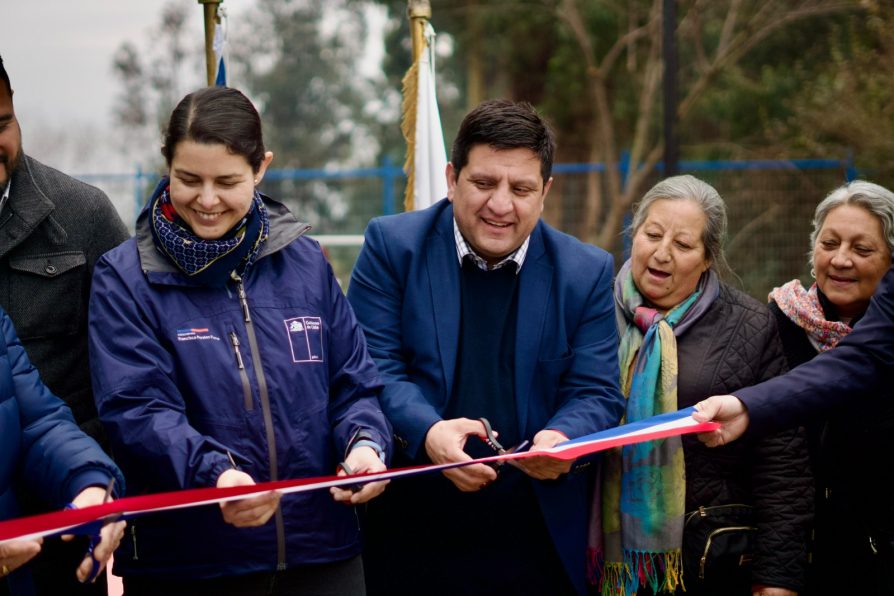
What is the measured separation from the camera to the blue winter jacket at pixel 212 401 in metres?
2.48

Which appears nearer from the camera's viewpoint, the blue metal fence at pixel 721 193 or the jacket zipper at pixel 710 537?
the jacket zipper at pixel 710 537

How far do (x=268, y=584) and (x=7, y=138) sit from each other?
1.37 m

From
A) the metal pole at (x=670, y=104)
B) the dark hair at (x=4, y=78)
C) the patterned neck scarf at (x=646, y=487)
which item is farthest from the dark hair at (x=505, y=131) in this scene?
the metal pole at (x=670, y=104)

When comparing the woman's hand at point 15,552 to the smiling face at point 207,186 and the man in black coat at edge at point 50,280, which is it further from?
the smiling face at point 207,186

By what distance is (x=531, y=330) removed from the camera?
10.3 ft

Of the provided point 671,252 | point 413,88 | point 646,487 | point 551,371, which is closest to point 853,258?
point 671,252

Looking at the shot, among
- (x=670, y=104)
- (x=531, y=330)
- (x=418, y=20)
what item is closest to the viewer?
(x=531, y=330)

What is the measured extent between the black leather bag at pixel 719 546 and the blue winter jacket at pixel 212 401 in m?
1.21

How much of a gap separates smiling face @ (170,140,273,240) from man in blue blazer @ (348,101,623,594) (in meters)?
0.68

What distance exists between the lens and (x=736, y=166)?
12641mm

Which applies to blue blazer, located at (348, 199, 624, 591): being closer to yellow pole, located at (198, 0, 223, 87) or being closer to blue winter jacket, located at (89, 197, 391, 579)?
blue winter jacket, located at (89, 197, 391, 579)

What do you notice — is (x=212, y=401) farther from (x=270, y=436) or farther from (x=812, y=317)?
(x=812, y=317)

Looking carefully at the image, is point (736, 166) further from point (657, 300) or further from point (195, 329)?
point (195, 329)

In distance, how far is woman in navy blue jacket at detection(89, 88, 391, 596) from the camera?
2514 millimetres
